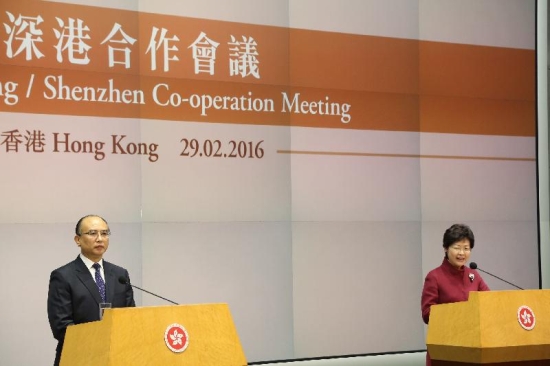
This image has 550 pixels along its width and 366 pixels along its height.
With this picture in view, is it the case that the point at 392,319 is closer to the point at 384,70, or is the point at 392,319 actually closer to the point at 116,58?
the point at 384,70

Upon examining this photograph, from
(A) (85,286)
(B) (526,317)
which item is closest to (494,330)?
(B) (526,317)

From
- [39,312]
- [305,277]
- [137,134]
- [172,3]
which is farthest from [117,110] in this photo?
[305,277]

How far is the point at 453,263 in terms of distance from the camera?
188 inches

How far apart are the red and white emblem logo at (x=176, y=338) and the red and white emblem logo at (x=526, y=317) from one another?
172 centimetres

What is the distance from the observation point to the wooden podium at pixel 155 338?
133 inches

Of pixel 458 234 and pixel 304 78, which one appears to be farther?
pixel 304 78

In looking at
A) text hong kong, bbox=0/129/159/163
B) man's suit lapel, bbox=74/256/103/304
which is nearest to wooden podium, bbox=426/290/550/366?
man's suit lapel, bbox=74/256/103/304

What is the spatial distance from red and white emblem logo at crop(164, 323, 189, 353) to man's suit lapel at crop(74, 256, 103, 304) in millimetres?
889

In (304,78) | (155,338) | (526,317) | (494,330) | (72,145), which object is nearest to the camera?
(155,338)

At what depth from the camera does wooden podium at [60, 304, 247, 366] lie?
3375mm

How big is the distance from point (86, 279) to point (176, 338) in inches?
38.2

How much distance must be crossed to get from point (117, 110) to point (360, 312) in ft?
7.60

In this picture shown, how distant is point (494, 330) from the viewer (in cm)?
425

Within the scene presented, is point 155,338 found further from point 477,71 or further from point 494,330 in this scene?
point 477,71
